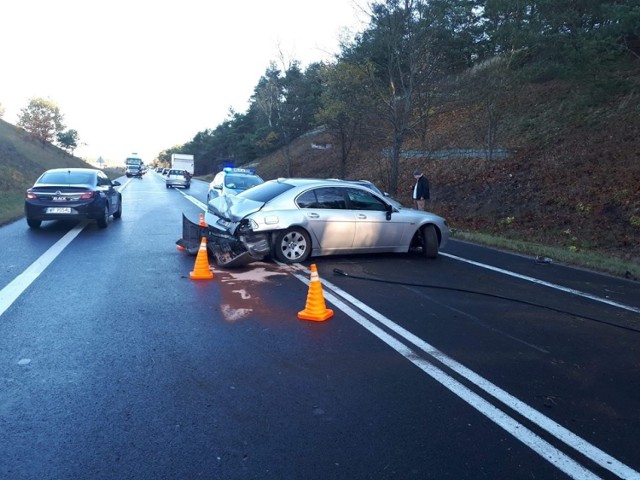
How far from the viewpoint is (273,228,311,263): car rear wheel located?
9.02m

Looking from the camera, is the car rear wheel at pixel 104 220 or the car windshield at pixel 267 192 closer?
the car windshield at pixel 267 192

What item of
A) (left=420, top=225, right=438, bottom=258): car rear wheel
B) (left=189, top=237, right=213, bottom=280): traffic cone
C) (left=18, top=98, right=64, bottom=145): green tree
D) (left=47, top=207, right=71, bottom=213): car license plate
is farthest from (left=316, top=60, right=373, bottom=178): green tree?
(left=18, top=98, right=64, bottom=145): green tree

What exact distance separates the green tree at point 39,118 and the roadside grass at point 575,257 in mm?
56108

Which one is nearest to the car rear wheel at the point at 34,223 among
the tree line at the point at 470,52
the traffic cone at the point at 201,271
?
the traffic cone at the point at 201,271

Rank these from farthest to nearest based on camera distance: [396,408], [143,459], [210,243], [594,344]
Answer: [210,243], [594,344], [396,408], [143,459]

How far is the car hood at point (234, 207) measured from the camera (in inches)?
353

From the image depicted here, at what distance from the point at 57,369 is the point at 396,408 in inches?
108

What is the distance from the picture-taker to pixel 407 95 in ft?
67.0

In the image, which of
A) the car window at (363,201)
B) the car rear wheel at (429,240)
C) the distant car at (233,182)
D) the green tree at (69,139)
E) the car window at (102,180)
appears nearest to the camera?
the car window at (363,201)

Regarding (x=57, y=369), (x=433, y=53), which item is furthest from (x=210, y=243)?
(x=433, y=53)

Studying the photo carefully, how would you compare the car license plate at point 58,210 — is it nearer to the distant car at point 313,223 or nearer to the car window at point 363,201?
the distant car at point 313,223

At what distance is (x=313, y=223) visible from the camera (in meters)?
9.24

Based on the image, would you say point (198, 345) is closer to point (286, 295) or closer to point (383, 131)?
point (286, 295)

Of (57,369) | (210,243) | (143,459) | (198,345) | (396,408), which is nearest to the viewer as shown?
(143,459)
